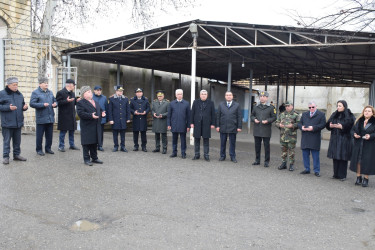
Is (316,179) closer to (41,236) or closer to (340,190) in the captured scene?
(340,190)

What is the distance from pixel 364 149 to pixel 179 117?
168 inches

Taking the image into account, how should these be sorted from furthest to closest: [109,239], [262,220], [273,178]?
[273,178]
[262,220]
[109,239]

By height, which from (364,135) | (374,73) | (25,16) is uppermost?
(25,16)

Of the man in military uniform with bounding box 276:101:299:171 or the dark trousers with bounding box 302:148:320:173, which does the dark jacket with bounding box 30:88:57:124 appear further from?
the dark trousers with bounding box 302:148:320:173

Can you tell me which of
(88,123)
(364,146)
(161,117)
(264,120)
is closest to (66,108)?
(88,123)

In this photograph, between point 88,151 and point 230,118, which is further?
point 230,118

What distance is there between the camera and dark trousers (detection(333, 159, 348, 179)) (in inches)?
274

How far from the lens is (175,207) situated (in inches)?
193

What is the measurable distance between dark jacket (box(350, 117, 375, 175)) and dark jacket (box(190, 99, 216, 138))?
130 inches

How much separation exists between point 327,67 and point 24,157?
1652 centimetres

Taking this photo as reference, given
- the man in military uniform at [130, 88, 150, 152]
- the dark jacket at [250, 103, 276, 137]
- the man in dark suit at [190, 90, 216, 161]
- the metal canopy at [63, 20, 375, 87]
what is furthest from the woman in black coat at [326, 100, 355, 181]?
the man in military uniform at [130, 88, 150, 152]

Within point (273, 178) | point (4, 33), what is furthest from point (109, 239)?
point (4, 33)

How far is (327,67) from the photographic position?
61.3 ft

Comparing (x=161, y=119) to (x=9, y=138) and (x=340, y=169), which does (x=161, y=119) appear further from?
(x=340, y=169)
